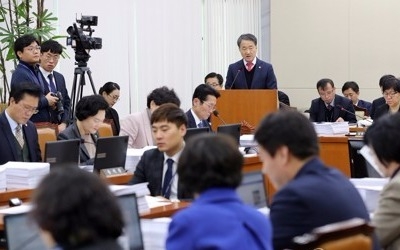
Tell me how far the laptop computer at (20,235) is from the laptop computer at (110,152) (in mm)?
1851

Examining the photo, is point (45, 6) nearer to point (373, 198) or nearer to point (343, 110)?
point (343, 110)

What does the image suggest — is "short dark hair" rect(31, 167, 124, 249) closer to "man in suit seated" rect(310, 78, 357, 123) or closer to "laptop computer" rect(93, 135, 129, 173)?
"laptop computer" rect(93, 135, 129, 173)

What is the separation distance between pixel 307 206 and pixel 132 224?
77 centimetres

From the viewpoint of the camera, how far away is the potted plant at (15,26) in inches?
311

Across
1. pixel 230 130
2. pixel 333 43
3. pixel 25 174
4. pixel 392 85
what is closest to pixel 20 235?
pixel 25 174

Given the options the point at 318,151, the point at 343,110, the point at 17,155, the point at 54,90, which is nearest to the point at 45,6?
the point at 54,90

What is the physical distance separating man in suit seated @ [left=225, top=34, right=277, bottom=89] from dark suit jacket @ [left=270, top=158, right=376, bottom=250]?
18.0 ft

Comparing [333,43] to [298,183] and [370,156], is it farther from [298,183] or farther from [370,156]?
[298,183]

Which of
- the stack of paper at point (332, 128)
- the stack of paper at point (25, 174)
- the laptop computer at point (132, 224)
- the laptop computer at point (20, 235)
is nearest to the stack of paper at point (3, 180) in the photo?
the stack of paper at point (25, 174)

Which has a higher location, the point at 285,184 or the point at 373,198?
the point at 285,184

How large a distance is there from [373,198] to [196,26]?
26.1 ft

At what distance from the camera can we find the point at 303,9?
1236cm

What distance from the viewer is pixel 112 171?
15.7 ft

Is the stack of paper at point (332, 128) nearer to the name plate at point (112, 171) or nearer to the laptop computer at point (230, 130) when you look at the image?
the laptop computer at point (230, 130)
